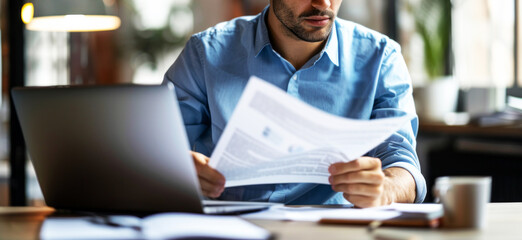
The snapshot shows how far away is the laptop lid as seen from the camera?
1.19 meters

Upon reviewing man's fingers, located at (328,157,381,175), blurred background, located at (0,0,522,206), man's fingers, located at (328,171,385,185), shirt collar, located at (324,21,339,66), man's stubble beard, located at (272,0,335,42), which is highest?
man's stubble beard, located at (272,0,335,42)

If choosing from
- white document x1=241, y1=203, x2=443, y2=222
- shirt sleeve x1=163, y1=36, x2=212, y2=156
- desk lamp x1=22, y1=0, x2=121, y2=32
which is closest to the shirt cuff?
white document x1=241, y1=203, x2=443, y2=222

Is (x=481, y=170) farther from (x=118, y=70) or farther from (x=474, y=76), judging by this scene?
(x=118, y=70)

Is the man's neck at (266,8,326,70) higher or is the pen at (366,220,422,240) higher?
the man's neck at (266,8,326,70)

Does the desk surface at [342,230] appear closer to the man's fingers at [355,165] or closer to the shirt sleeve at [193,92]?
the man's fingers at [355,165]

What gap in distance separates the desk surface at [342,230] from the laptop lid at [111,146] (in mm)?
120

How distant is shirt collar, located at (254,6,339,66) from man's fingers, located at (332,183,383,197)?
520mm

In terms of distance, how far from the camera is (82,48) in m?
6.29

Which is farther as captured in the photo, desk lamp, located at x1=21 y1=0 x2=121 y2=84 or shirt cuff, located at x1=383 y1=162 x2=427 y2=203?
desk lamp, located at x1=21 y1=0 x2=121 y2=84

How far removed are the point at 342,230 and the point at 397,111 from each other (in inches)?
23.5

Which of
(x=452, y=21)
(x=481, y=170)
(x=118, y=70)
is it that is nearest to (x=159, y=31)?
(x=118, y=70)

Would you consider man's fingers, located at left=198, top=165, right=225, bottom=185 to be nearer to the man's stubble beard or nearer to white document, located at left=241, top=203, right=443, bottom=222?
white document, located at left=241, top=203, right=443, bottom=222

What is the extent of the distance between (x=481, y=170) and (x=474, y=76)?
0.75 meters

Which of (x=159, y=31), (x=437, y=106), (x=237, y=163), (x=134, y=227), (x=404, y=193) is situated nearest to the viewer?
(x=134, y=227)
